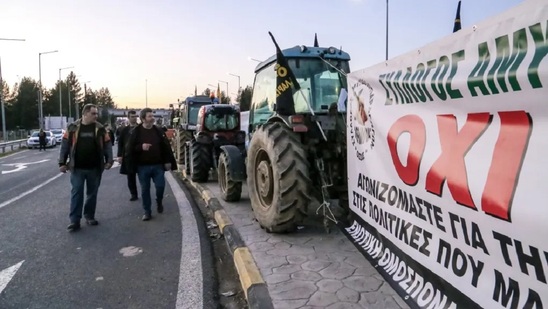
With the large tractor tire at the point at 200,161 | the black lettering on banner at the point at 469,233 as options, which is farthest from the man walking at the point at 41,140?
the black lettering on banner at the point at 469,233

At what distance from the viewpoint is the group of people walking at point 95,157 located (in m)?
6.41

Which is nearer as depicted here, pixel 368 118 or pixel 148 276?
pixel 368 118

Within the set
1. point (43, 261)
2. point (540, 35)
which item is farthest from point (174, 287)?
point (540, 35)

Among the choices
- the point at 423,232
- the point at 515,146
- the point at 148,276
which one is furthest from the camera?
the point at 148,276

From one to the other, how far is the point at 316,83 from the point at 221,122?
574 centimetres

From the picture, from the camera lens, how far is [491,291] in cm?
230

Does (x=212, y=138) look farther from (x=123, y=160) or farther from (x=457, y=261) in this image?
(x=457, y=261)

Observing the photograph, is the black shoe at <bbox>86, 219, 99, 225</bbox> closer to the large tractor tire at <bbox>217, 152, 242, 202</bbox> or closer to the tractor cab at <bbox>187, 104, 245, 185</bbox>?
the large tractor tire at <bbox>217, 152, 242, 202</bbox>

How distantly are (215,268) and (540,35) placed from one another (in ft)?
12.7

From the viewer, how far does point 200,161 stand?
10375 millimetres

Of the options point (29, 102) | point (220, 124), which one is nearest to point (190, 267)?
point (220, 124)

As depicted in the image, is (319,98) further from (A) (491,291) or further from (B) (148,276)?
(A) (491,291)

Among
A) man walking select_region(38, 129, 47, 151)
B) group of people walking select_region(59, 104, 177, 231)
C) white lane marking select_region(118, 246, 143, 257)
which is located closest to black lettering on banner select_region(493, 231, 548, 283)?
white lane marking select_region(118, 246, 143, 257)

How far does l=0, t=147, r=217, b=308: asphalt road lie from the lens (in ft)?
12.9
